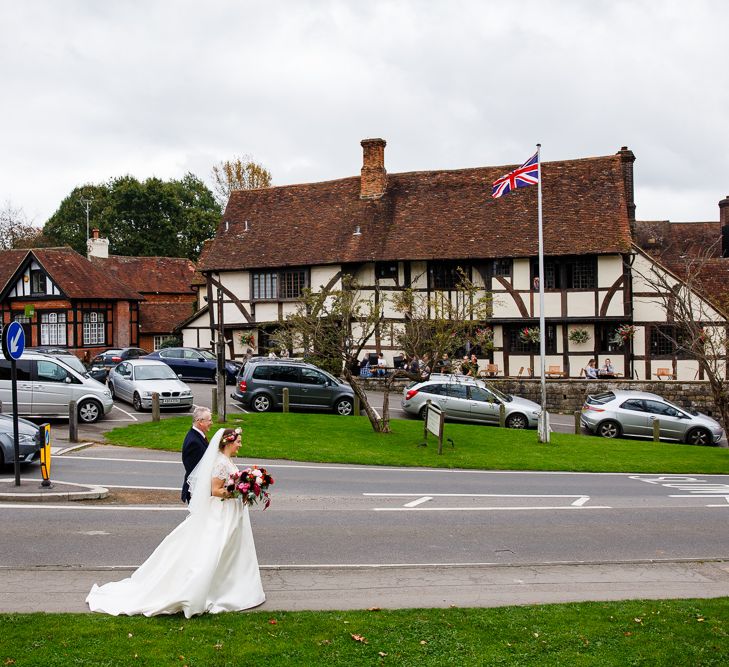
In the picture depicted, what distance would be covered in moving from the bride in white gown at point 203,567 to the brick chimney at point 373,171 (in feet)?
107

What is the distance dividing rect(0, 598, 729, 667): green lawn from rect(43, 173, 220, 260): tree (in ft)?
229

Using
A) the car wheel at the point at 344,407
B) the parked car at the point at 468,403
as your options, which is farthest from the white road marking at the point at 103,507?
the parked car at the point at 468,403

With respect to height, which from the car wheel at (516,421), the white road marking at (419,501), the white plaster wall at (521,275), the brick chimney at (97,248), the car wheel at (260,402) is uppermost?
the brick chimney at (97,248)

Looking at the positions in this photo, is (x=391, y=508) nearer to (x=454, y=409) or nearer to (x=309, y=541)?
(x=309, y=541)

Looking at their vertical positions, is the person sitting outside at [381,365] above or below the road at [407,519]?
above

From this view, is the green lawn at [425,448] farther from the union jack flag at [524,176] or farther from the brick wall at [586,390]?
the union jack flag at [524,176]

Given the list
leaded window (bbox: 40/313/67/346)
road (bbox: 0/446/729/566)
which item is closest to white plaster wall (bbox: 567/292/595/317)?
road (bbox: 0/446/729/566)

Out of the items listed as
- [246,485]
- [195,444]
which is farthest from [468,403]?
[246,485]

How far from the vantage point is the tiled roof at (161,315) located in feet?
178

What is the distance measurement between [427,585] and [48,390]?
17.0m

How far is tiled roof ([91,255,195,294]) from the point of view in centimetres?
5894

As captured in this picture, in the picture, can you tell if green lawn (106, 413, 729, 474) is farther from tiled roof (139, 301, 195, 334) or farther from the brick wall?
tiled roof (139, 301, 195, 334)

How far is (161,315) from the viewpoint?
55562 millimetres

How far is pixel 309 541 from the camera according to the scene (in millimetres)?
11859
